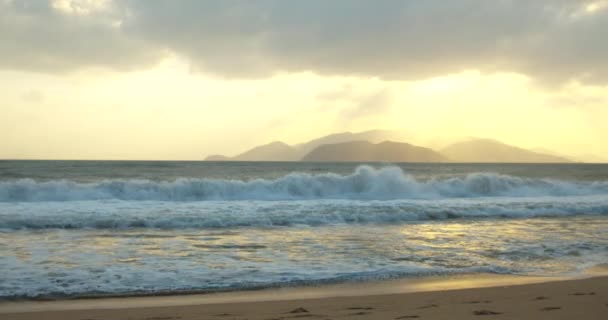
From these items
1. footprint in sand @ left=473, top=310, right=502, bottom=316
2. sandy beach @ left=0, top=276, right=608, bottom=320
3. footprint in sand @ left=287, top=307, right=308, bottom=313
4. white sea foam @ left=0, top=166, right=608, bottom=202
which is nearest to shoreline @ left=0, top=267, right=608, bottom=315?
sandy beach @ left=0, top=276, right=608, bottom=320

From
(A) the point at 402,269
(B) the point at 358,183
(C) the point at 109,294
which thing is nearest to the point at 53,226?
(C) the point at 109,294

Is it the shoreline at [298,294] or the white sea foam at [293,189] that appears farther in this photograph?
the white sea foam at [293,189]

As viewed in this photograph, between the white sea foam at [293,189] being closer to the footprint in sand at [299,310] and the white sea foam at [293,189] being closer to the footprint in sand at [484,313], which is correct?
the footprint in sand at [299,310]

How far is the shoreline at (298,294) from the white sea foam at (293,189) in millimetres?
16349

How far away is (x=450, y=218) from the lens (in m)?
16.1

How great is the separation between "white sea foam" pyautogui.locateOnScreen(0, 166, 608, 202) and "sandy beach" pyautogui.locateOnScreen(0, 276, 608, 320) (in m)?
16.7

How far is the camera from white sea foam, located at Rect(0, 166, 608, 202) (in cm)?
2228

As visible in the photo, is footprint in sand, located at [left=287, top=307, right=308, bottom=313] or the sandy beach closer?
the sandy beach

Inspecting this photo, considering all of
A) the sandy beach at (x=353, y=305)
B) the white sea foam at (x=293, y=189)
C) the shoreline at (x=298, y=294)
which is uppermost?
the white sea foam at (x=293, y=189)

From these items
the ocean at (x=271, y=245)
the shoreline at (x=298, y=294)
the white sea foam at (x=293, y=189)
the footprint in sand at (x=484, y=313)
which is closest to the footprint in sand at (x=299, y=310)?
the shoreline at (x=298, y=294)

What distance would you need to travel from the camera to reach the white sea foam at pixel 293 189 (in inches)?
877

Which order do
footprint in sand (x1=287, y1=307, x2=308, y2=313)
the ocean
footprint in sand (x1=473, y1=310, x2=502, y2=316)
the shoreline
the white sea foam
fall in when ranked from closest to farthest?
footprint in sand (x1=473, y1=310, x2=502, y2=316), footprint in sand (x1=287, y1=307, x2=308, y2=313), the shoreline, the ocean, the white sea foam

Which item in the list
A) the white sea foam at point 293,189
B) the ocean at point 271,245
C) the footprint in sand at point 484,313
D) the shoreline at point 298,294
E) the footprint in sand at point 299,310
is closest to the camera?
the footprint in sand at point 484,313

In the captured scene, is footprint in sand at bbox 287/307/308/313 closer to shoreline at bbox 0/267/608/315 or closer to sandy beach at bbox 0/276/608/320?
sandy beach at bbox 0/276/608/320
